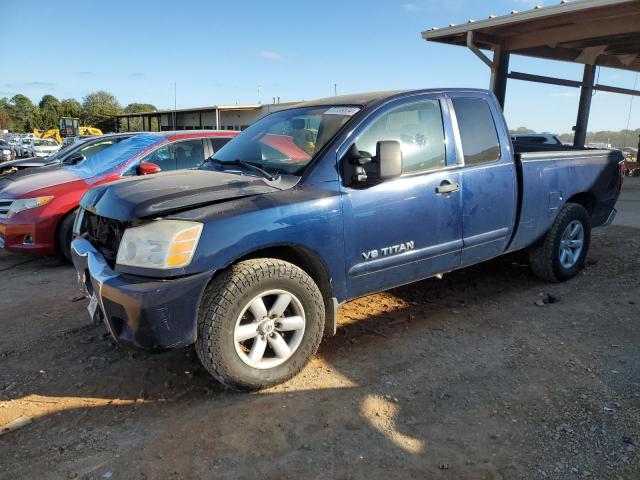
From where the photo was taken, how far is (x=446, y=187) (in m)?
3.66

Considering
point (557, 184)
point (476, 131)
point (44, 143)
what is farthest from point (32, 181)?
point (44, 143)

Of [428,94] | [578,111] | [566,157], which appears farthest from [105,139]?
[578,111]

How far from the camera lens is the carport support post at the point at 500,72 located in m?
11.4

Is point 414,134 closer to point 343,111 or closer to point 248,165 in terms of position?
point 343,111

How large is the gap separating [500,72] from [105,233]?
1076 cm

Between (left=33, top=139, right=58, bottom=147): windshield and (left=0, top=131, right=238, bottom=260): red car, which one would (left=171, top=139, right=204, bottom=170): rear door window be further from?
(left=33, top=139, right=58, bottom=147): windshield

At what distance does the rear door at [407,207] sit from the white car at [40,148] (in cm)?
2656

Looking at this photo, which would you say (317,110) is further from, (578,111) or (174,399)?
(578,111)

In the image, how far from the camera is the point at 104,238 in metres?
3.20

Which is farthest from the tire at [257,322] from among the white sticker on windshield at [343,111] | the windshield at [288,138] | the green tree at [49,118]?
the green tree at [49,118]

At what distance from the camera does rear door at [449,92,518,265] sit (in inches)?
153

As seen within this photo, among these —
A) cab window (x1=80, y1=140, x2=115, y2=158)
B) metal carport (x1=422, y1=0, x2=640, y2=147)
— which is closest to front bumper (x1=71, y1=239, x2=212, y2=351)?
cab window (x1=80, y1=140, x2=115, y2=158)

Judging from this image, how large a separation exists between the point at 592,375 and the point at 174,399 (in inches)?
105

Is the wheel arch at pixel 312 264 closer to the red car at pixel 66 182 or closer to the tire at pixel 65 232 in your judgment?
the red car at pixel 66 182
